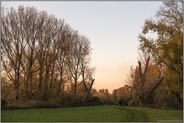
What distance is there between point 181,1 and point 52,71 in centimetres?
2651

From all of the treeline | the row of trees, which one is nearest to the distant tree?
the treeline

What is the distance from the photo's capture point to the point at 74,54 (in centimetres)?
6275

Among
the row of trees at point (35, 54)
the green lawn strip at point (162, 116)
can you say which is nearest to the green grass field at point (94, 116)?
the green lawn strip at point (162, 116)

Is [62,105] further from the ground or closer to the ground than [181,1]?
closer to the ground

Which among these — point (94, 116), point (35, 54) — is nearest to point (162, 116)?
point (94, 116)

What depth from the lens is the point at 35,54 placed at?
176ft

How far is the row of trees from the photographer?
50.5 meters

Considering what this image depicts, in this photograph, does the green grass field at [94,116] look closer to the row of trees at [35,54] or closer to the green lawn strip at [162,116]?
the green lawn strip at [162,116]

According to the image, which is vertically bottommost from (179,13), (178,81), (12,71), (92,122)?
(92,122)

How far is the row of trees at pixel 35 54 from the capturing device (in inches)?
1989

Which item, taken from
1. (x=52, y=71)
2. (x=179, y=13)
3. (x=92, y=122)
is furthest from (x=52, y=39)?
(x=92, y=122)

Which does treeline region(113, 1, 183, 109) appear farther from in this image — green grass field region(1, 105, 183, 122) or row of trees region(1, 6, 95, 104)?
row of trees region(1, 6, 95, 104)

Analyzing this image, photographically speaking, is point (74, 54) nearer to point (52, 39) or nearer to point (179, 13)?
point (52, 39)

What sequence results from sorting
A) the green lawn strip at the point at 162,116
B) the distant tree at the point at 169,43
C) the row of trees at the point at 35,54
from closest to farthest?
the green lawn strip at the point at 162,116
the distant tree at the point at 169,43
the row of trees at the point at 35,54
